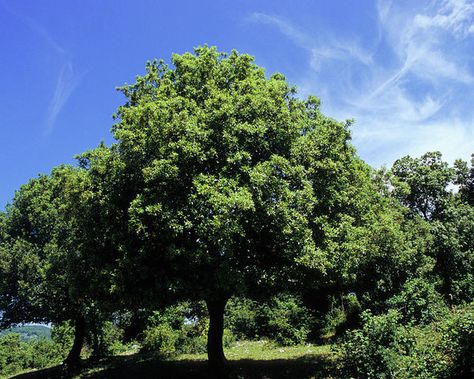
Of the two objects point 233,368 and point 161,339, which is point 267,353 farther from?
point 161,339

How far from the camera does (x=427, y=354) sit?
11.9m

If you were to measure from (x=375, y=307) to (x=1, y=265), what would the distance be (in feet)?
84.6

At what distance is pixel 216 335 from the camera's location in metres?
18.2

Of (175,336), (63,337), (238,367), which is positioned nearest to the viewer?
(238,367)

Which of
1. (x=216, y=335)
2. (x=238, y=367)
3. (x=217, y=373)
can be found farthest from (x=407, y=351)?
(x=238, y=367)

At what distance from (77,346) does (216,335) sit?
546 inches

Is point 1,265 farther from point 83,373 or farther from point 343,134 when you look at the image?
point 343,134

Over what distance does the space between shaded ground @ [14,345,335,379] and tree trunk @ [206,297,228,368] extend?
1.50ft

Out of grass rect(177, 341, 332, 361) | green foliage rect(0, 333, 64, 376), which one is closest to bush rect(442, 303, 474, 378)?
grass rect(177, 341, 332, 361)

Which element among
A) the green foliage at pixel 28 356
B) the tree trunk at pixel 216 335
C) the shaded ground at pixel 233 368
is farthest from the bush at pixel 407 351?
the green foliage at pixel 28 356

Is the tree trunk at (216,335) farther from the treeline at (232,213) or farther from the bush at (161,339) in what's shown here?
the bush at (161,339)

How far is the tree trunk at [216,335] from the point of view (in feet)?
57.9

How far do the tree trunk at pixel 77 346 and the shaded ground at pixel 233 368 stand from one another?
1.19 m

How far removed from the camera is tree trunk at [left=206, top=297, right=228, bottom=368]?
1764cm
